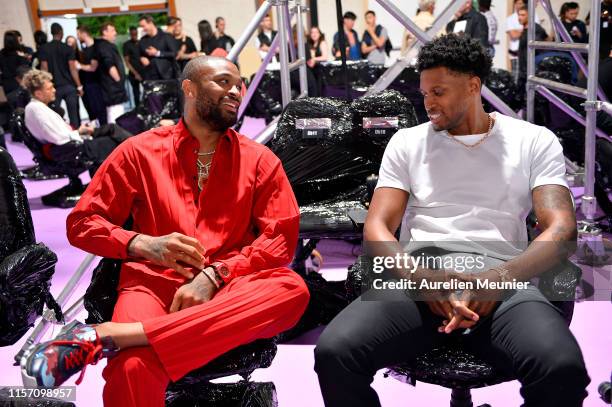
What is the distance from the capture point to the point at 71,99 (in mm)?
10133

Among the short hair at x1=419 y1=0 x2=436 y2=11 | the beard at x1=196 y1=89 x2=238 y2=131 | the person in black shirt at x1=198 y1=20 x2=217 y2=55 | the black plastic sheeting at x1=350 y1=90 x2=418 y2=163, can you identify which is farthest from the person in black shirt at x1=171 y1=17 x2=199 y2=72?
the beard at x1=196 y1=89 x2=238 y2=131

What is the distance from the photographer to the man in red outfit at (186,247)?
6.78ft

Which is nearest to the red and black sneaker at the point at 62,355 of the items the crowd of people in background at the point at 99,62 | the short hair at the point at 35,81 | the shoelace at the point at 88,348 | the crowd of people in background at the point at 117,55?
the shoelace at the point at 88,348

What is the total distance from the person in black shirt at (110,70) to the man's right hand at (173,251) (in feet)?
27.2

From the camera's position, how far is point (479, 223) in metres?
2.30

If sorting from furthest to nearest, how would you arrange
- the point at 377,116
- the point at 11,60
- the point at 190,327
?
the point at 11,60
the point at 377,116
the point at 190,327

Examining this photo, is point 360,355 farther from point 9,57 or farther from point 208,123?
point 9,57

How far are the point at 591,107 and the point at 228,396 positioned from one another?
2.53m

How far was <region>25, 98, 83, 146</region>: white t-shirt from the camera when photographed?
21.1ft

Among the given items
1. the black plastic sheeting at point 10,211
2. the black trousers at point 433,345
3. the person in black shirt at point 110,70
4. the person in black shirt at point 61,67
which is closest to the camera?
the black trousers at point 433,345

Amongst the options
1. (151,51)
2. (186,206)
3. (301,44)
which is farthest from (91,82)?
(186,206)

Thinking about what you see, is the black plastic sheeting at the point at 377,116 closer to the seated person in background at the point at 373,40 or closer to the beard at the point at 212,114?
the beard at the point at 212,114

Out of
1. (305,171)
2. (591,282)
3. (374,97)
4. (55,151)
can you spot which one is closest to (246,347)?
(305,171)

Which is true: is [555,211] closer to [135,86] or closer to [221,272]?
[221,272]
